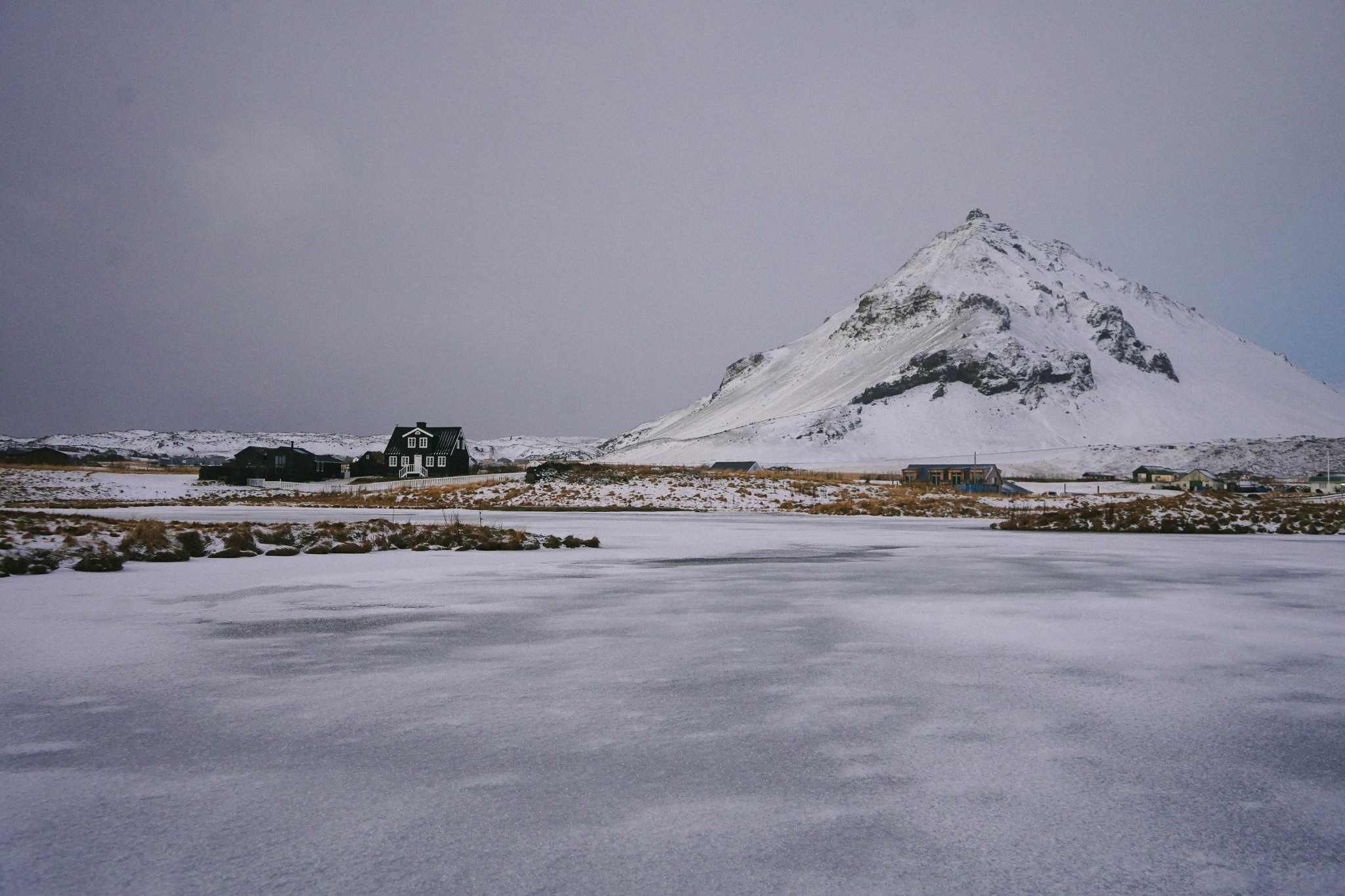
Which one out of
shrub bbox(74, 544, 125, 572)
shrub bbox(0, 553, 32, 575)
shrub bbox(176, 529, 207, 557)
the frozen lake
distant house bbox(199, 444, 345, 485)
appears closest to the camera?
the frozen lake

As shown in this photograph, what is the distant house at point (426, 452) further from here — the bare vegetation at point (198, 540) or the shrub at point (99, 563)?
the shrub at point (99, 563)

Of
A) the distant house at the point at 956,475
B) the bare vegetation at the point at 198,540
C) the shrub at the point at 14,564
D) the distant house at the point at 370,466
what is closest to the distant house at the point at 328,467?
the distant house at the point at 370,466

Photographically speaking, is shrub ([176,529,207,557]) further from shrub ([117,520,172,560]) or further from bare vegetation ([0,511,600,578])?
shrub ([117,520,172,560])

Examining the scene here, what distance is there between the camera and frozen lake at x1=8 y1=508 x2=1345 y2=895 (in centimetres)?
274

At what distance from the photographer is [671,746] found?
3.92 metres

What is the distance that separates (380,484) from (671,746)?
5768 cm

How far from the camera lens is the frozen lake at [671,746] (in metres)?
2.74

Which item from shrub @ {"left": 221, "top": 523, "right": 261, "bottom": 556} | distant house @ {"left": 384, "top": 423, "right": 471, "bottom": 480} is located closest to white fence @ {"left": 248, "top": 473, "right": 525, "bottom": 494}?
distant house @ {"left": 384, "top": 423, "right": 471, "bottom": 480}

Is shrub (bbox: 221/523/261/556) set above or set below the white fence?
below

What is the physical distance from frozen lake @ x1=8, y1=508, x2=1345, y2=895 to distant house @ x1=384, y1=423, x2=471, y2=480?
70555mm

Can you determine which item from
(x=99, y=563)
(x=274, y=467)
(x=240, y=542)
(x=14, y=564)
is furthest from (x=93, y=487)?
(x=99, y=563)

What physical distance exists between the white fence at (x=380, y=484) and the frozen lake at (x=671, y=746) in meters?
40.7

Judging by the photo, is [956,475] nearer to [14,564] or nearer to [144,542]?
[144,542]

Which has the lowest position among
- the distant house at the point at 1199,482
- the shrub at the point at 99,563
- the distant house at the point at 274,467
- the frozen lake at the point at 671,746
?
the frozen lake at the point at 671,746
